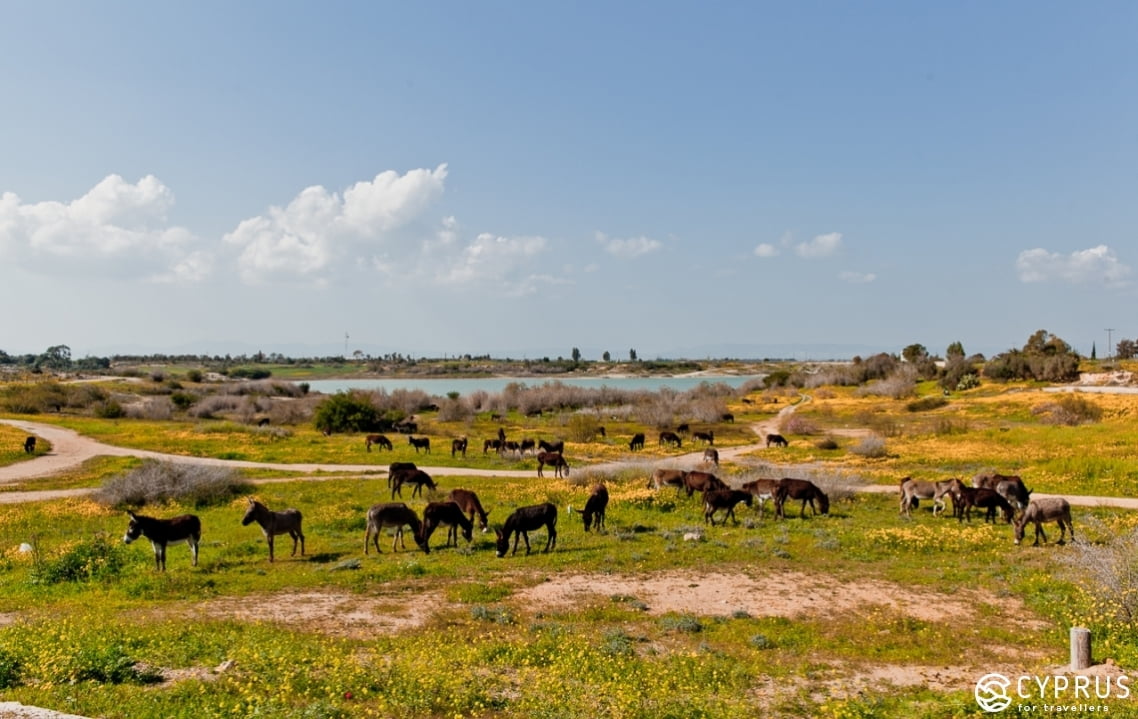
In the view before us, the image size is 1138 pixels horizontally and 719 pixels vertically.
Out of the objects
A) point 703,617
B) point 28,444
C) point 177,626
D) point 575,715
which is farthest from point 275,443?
point 575,715

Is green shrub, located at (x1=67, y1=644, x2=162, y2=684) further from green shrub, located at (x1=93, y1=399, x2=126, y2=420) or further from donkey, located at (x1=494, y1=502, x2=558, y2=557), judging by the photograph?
green shrub, located at (x1=93, y1=399, x2=126, y2=420)

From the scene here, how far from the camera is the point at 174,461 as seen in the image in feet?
105

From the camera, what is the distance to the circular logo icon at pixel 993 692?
27.1 ft

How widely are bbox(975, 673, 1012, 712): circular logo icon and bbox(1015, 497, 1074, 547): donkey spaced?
37.0 feet

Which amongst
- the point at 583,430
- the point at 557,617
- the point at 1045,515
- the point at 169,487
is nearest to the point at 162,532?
the point at 557,617

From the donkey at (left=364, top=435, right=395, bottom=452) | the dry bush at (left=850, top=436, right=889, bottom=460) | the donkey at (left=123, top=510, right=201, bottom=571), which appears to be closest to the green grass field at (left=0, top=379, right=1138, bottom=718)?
the donkey at (left=123, top=510, right=201, bottom=571)

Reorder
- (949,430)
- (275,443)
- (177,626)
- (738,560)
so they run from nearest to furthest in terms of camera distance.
Answer: (177,626) → (738,560) → (275,443) → (949,430)

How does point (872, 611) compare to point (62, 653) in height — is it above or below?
below

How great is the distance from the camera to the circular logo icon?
8.27 meters

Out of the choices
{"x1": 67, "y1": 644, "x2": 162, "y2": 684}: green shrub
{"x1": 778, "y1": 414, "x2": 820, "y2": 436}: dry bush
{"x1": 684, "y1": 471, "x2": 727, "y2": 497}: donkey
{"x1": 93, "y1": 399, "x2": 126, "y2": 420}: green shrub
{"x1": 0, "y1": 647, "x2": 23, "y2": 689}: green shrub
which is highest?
{"x1": 0, "y1": 647, "x2": 23, "y2": 689}: green shrub

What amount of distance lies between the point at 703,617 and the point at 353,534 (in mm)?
12939

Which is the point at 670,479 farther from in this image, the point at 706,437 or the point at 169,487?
the point at 706,437

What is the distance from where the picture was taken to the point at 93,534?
2022 cm

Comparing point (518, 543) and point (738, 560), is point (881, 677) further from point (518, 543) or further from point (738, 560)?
point (518, 543)
